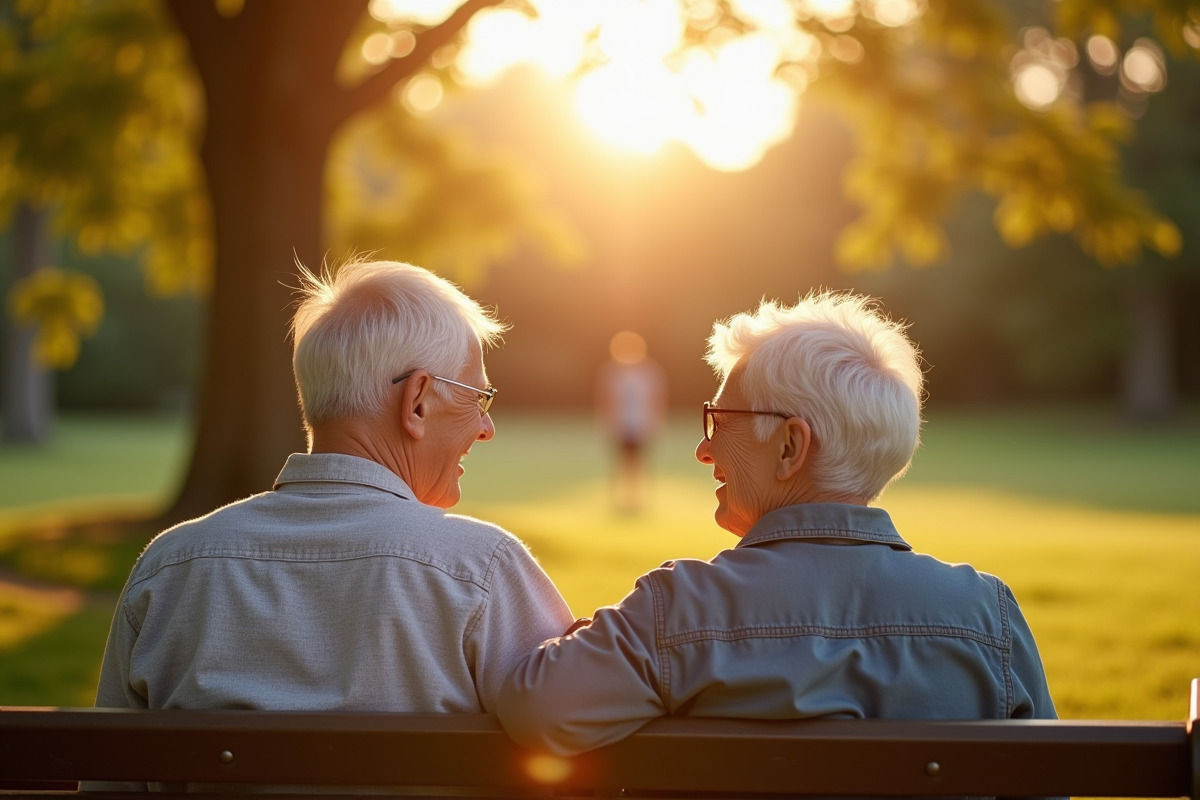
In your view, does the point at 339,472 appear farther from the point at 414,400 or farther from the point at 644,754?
the point at 644,754

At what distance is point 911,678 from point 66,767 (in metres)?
1.27

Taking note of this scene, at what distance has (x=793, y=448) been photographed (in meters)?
2.19

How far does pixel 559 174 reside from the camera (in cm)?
5181

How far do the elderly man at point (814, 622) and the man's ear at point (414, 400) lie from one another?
51 cm

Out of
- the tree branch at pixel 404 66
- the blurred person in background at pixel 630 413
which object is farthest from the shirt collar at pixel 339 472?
the blurred person in background at pixel 630 413

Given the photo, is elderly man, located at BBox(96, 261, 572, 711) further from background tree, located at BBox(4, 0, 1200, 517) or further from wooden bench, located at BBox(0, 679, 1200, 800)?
background tree, located at BBox(4, 0, 1200, 517)

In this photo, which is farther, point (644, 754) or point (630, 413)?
point (630, 413)

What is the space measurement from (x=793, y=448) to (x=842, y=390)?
0.13 m

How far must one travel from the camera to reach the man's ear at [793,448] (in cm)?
216

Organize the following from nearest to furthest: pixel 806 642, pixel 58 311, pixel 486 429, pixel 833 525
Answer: pixel 806 642, pixel 833 525, pixel 486 429, pixel 58 311

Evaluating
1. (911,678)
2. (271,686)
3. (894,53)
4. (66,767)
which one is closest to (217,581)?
(271,686)

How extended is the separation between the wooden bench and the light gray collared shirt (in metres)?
0.24

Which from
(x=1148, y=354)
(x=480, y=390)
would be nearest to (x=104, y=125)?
(x=480, y=390)

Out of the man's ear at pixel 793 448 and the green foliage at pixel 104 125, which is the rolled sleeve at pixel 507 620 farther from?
the green foliage at pixel 104 125
